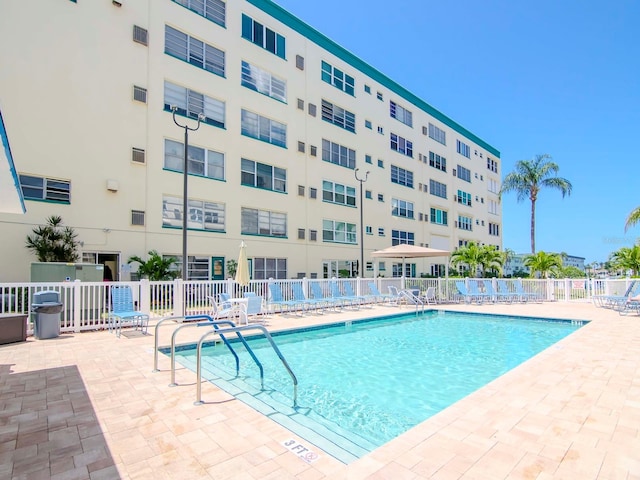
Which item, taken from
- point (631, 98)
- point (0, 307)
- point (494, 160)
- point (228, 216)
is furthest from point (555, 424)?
point (494, 160)

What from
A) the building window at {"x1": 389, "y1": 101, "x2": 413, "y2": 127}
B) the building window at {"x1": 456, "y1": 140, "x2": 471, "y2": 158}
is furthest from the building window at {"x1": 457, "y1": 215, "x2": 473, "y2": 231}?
the building window at {"x1": 389, "y1": 101, "x2": 413, "y2": 127}

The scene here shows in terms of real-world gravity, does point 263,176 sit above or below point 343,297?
above

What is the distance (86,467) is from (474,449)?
3157 mm

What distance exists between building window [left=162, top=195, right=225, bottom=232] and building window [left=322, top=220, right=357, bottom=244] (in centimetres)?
704

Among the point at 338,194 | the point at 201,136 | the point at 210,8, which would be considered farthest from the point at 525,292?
the point at 210,8

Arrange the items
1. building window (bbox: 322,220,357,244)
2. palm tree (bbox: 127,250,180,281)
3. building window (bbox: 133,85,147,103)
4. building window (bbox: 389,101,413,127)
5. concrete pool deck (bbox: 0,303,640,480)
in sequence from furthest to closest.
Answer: building window (bbox: 389,101,413,127), building window (bbox: 322,220,357,244), building window (bbox: 133,85,147,103), palm tree (bbox: 127,250,180,281), concrete pool deck (bbox: 0,303,640,480)

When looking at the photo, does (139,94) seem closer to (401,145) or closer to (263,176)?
(263,176)

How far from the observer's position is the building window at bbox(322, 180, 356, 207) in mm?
22719

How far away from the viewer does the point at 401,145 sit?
2898 centimetres

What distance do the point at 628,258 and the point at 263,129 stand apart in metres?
22.2

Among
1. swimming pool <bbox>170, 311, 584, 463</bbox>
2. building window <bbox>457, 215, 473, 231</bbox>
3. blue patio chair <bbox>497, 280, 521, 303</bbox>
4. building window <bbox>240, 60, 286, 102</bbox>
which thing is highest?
building window <bbox>240, 60, 286, 102</bbox>

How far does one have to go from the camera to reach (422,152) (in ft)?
102

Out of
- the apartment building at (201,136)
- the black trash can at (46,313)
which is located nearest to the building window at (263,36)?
the apartment building at (201,136)

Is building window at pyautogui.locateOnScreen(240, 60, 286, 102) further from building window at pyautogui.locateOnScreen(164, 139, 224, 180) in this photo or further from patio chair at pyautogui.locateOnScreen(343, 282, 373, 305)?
patio chair at pyautogui.locateOnScreen(343, 282, 373, 305)
